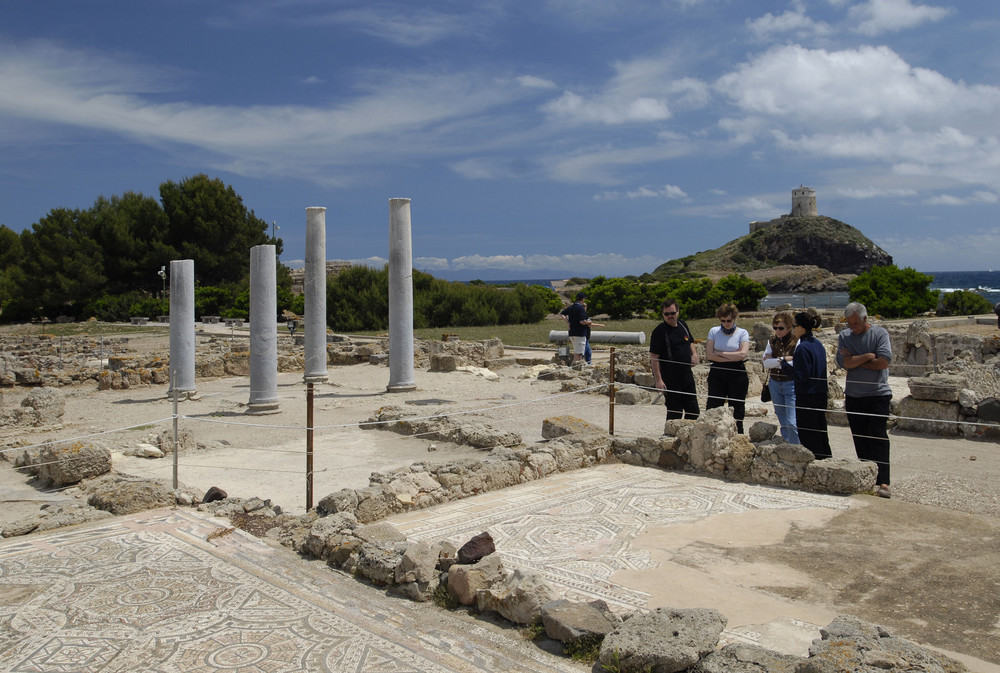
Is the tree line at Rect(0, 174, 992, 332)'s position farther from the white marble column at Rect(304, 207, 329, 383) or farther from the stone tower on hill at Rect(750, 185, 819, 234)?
the stone tower on hill at Rect(750, 185, 819, 234)

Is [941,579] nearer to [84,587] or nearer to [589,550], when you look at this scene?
[589,550]

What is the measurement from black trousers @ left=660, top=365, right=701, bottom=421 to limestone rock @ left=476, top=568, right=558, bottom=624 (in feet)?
Answer: 13.7

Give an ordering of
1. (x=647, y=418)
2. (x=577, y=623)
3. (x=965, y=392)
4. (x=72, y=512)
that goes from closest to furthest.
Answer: (x=577, y=623) → (x=72, y=512) → (x=965, y=392) → (x=647, y=418)

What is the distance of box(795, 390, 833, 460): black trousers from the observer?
6871 millimetres

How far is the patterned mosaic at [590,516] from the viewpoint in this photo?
474 cm

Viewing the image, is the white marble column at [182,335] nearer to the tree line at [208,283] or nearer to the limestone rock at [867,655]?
the limestone rock at [867,655]

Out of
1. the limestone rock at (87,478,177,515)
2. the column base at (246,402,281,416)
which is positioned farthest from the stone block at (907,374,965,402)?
the column base at (246,402,281,416)

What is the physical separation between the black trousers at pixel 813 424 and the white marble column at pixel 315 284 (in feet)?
31.8

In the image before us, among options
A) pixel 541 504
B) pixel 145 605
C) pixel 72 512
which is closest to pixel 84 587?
pixel 145 605

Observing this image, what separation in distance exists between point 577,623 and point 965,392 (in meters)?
7.44

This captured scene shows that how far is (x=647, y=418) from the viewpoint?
1057 cm

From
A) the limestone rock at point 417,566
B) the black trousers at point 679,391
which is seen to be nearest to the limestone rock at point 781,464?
the black trousers at point 679,391

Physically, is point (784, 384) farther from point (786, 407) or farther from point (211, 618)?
point (211, 618)

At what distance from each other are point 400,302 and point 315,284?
66.4 inches
